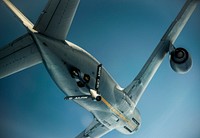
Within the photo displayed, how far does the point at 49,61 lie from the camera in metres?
15.7

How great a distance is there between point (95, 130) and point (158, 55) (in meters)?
8.02

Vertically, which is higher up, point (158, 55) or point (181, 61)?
point (158, 55)

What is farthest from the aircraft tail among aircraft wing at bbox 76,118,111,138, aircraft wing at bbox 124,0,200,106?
aircraft wing at bbox 76,118,111,138

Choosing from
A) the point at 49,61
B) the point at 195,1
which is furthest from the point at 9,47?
the point at 195,1

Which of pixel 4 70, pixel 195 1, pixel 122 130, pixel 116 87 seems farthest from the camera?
pixel 122 130

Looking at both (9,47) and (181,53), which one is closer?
(9,47)

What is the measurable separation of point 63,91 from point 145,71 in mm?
7710

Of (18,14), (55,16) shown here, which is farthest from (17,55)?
(55,16)

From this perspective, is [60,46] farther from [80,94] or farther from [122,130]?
[122,130]

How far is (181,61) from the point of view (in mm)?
19766

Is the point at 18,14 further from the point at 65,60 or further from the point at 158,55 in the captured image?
the point at 158,55

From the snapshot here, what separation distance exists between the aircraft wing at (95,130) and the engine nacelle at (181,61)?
24.7ft

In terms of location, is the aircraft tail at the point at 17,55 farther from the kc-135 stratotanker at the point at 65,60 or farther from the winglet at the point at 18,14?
the winglet at the point at 18,14

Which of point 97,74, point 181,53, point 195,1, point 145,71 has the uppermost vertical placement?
point 195,1
